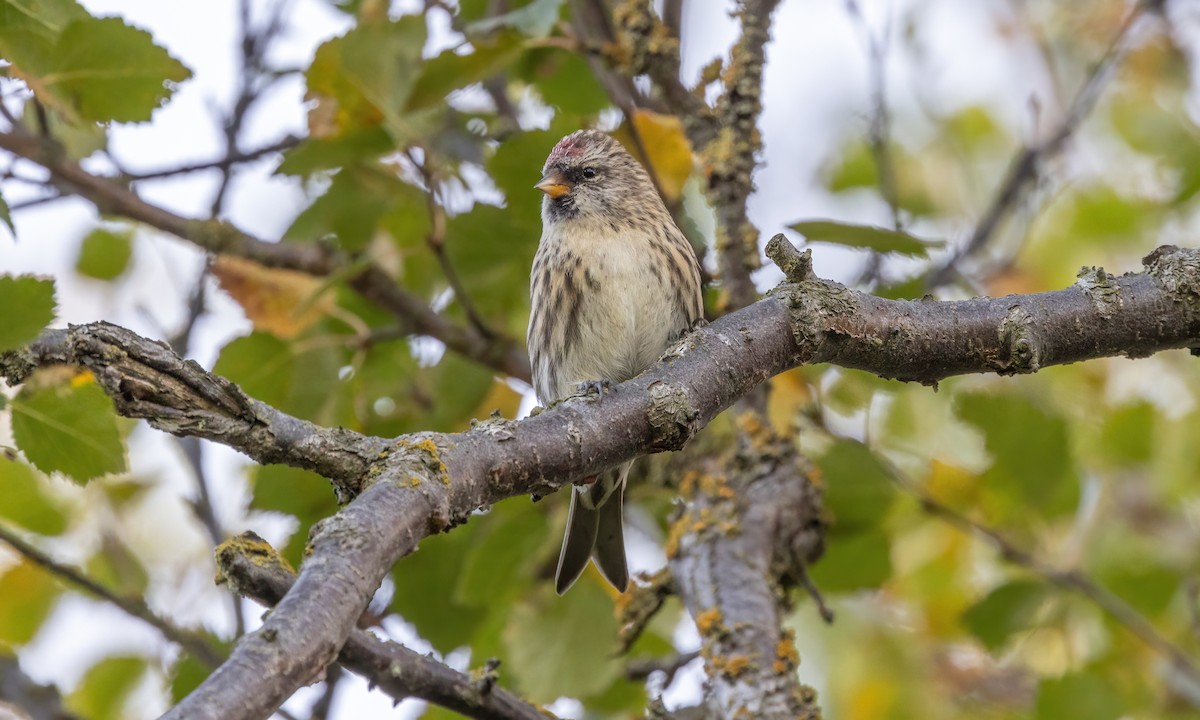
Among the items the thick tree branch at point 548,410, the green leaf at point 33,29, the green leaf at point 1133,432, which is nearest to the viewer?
the thick tree branch at point 548,410

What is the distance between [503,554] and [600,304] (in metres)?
0.68

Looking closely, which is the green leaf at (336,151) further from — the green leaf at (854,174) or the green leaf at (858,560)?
the green leaf at (854,174)

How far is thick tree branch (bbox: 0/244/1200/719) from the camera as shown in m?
1.21

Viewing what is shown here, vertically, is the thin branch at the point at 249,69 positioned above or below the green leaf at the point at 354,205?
above

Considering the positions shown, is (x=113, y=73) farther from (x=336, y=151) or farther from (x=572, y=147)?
(x=572, y=147)

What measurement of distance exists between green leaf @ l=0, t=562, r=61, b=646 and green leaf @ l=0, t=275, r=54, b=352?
2140mm

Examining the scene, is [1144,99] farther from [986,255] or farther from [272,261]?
[272,261]

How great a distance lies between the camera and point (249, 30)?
3.89 metres

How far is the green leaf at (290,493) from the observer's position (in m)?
2.93

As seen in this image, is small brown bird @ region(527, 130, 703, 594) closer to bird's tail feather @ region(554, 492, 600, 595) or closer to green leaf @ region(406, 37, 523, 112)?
bird's tail feather @ region(554, 492, 600, 595)

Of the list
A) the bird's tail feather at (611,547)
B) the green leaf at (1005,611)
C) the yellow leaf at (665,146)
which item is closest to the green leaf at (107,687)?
the bird's tail feather at (611,547)

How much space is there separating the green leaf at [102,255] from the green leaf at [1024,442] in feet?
8.09

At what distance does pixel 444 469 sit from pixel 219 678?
0.45 m

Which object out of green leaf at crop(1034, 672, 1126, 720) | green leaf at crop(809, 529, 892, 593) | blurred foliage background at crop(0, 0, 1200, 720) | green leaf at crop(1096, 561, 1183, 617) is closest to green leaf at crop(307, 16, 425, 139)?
blurred foliage background at crop(0, 0, 1200, 720)
